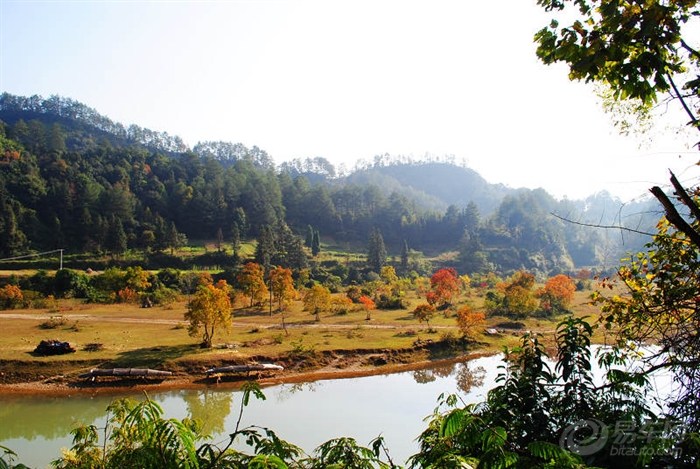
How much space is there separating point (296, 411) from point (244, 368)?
236 inches

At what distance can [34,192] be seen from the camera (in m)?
76.0

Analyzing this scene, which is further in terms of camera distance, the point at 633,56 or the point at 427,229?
the point at 427,229

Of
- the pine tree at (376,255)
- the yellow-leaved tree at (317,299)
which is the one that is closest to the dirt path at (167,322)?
the yellow-leaved tree at (317,299)

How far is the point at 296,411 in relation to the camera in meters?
20.6

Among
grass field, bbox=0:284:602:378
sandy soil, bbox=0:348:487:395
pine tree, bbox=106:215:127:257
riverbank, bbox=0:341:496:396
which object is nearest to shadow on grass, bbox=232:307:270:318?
grass field, bbox=0:284:602:378

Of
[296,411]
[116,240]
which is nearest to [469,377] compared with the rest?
[296,411]

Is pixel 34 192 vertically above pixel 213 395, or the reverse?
pixel 34 192

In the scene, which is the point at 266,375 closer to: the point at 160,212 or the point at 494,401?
the point at 494,401

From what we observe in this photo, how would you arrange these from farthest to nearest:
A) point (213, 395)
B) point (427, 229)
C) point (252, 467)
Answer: point (427, 229), point (213, 395), point (252, 467)

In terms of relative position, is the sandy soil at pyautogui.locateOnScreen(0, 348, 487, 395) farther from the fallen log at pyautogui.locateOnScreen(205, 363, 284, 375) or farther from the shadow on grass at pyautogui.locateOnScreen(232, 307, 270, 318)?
the shadow on grass at pyautogui.locateOnScreen(232, 307, 270, 318)

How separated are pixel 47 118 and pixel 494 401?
618 ft

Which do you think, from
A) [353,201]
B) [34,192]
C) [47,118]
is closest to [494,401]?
[34,192]

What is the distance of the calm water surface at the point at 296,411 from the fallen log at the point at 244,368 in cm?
148

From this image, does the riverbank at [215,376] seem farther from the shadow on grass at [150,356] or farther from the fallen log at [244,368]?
the shadow on grass at [150,356]
